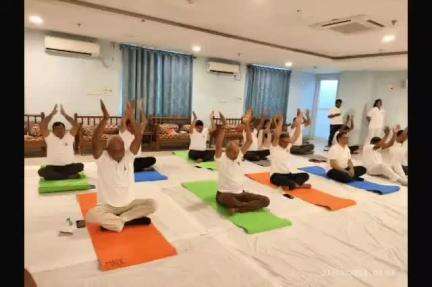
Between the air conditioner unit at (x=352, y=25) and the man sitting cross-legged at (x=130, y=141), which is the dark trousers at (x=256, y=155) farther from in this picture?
the air conditioner unit at (x=352, y=25)

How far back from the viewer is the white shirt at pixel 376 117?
9.13m

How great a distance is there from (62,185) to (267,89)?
7728 mm

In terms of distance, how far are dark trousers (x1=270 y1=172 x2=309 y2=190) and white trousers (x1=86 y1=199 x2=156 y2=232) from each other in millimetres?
2239

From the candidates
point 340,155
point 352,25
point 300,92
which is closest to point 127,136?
point 340,155

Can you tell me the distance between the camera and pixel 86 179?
15.1ft

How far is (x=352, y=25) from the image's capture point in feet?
15.2

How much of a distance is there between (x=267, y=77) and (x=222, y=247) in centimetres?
831

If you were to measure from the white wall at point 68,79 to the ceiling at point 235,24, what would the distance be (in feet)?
1.80

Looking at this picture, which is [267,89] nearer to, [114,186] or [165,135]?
[165,135]

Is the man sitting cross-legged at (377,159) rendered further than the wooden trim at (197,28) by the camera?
Answer: Yes

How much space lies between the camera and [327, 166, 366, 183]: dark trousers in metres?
5.30

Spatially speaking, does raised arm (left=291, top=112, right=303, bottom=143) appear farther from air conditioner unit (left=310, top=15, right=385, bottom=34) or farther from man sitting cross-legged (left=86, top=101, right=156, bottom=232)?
man sitting cross-legged (left=86, top=101, right=156, bottom=232)

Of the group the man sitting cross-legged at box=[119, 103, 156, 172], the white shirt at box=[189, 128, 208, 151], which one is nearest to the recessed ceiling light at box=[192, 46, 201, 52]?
the white shirt at box=[189, 128, 208, 151]

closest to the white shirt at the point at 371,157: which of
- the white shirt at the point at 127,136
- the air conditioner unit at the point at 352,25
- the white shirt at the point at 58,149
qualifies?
the air conditioner unit at the point at 352,25
